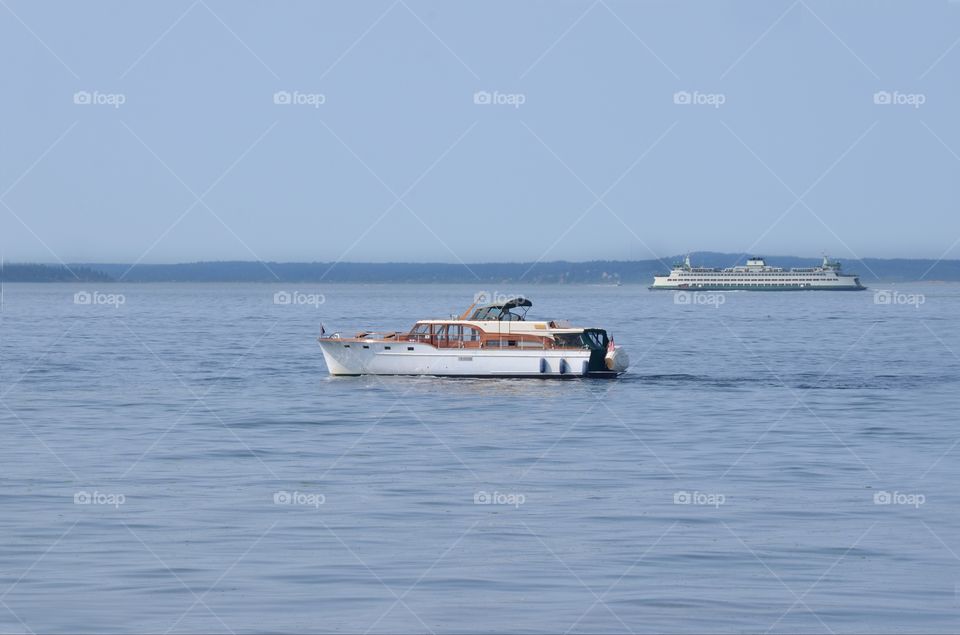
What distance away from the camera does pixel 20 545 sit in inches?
897

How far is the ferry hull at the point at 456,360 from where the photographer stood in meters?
61.8

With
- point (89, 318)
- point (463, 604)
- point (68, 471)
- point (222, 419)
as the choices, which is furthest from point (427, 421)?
point (89, 318)

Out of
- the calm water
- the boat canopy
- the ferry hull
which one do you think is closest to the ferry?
the ferry hull

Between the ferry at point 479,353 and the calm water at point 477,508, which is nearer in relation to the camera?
the calm water at point 477,508

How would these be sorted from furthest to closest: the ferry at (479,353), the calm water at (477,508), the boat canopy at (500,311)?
the boat canopy at (500,311)
the ferry at (479,353)
the calm water at (477,508)

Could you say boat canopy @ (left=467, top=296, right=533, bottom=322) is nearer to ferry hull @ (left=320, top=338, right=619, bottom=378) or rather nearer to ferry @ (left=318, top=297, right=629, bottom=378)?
ferry @ (left=318, top=297, right=629, bottom=378)

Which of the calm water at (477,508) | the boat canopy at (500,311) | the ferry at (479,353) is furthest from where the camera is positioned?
the boat canopy at (500,311)

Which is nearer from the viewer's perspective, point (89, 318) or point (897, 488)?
point (897, 488)

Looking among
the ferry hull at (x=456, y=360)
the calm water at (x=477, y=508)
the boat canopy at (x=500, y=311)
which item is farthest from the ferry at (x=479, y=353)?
the calm water at (x=477, y=508)

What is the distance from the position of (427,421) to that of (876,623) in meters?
27.3

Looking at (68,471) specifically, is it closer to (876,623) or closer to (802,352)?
(876,623)

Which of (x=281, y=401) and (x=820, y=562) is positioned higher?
(x=281, y=401)

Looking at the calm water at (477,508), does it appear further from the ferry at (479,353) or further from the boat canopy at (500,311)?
the boat canopy at (500,311)

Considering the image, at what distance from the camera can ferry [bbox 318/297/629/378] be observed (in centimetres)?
6191
